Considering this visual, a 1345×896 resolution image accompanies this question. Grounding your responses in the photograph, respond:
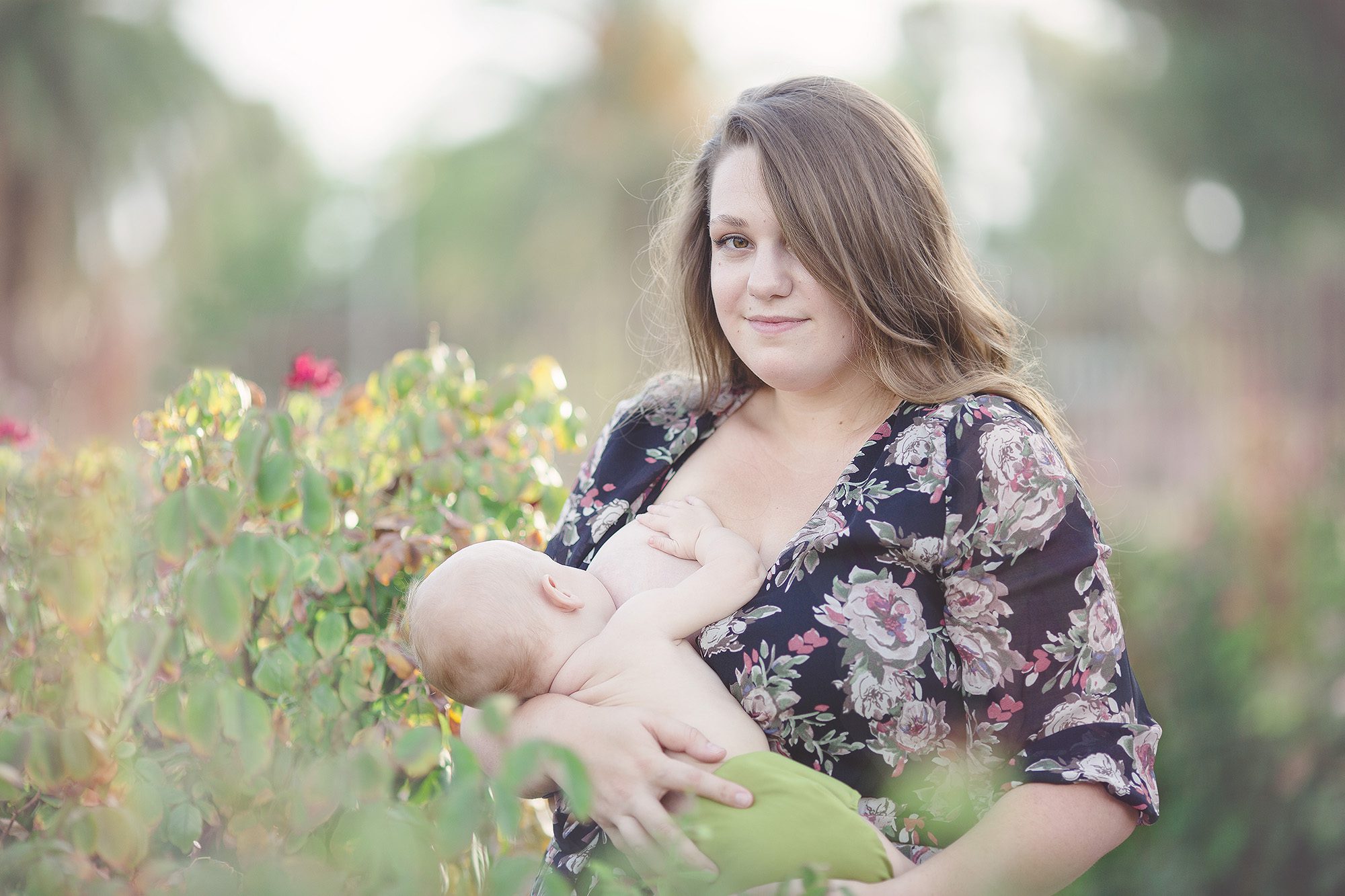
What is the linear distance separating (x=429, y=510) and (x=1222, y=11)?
1351 centimetres

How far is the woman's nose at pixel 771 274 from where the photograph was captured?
2.10m

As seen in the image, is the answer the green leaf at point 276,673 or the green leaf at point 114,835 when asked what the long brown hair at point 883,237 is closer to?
the green leaf at point 276,673

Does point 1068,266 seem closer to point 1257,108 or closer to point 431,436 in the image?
point 1257,108

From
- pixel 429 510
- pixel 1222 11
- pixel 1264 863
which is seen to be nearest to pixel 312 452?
pixel 429 510

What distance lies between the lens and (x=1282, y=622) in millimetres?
4875

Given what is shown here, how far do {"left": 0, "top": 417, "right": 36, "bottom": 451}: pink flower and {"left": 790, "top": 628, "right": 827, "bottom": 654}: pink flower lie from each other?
2.13 metres

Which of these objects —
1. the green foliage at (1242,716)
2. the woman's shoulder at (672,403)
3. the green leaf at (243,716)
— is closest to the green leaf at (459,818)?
the green leaf at (243,716)

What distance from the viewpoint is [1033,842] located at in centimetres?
175

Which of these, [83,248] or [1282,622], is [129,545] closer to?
[1282,622]

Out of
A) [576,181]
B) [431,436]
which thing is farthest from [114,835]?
[576,181]

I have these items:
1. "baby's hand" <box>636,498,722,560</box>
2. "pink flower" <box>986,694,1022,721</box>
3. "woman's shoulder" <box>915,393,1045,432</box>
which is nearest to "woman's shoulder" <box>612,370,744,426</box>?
"baby's hand" <box>636,498,722,560</box>

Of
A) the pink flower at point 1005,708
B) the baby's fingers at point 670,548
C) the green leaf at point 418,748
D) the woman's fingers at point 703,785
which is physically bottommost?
the woman's fingers at point 703,785

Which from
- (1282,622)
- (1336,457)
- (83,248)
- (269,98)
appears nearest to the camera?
(1282,622)

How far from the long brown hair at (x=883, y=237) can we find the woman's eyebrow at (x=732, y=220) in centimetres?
8
